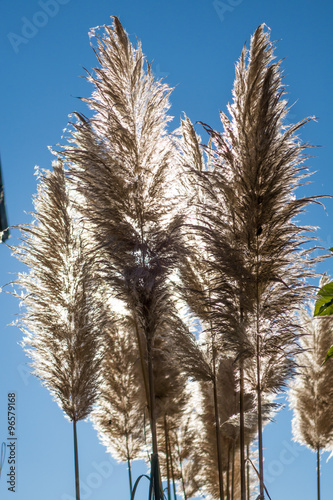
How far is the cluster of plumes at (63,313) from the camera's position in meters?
3.61

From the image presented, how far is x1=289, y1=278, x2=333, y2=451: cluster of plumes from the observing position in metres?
4.71

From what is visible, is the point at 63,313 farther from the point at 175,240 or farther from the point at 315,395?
the point at 315,395

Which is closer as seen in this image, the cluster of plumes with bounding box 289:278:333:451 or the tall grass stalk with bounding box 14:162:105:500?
the tall grass stalk with bounding box 14:162:105:500

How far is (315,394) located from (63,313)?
8.01ft

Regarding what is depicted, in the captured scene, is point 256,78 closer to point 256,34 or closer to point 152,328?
point 256,34

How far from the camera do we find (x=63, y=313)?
368 cm

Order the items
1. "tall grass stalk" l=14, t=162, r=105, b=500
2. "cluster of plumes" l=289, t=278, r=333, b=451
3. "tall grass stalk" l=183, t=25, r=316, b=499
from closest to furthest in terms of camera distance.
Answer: "tall grass stalk" l=183, t=25, r=316, b=499 → "tall grass stalk" l=14, t=162, r=105, b=500 → "cluster of plumes" l=289, t=278, r=333, b=451

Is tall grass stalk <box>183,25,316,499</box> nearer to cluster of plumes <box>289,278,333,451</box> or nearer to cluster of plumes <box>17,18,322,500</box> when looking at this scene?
cluster of plumes <box>17,18,322,500</box>

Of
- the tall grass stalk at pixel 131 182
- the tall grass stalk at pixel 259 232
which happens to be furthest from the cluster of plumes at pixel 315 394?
the tall grass stalk at pixel 131 182

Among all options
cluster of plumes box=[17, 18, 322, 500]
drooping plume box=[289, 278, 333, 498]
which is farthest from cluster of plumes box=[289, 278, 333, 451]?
cluster of plumes box=[17, 18, 322, 500]

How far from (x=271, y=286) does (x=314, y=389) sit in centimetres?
223

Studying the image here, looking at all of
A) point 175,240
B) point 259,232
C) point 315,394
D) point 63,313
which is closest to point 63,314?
point 63,313

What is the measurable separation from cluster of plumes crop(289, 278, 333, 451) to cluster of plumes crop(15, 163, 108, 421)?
2.00 metres

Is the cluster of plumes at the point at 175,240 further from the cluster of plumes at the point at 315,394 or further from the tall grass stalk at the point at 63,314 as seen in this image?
the cluster of plumes at the point at 315,394
